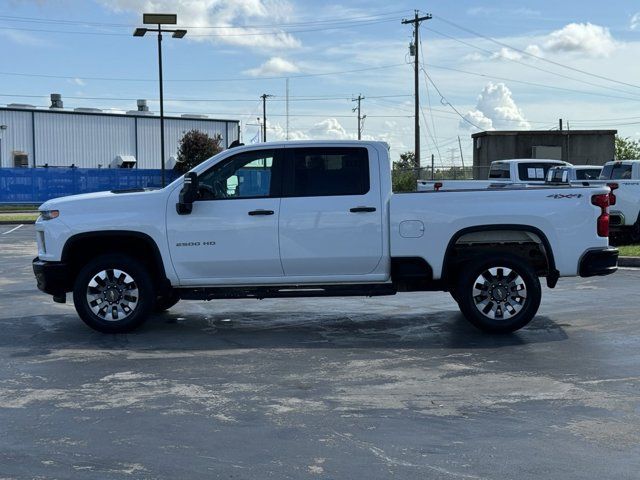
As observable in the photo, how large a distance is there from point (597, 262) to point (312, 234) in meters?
3.13

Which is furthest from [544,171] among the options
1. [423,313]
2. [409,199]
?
[409,199]

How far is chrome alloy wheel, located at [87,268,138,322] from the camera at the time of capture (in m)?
8.55

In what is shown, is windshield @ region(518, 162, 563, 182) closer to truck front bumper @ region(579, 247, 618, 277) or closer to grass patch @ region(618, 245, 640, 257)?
grass patch @ region(618, 245, 640, 257)

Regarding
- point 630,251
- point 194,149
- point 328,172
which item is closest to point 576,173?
point 630,251

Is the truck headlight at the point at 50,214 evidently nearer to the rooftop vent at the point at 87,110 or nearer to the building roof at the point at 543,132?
the building roof at the point at 543,132

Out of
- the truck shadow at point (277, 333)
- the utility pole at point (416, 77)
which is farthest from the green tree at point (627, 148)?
the truck shadow at point (277, 333)

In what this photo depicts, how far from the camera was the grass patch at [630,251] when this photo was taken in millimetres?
15254

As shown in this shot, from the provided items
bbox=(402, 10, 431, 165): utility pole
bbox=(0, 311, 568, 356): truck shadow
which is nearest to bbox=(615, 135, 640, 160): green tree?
bbox=(402, 10, 431, 165): utility pole

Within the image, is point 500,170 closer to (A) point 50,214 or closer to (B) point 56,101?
(A) point 50,214

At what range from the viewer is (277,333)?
8688 mm

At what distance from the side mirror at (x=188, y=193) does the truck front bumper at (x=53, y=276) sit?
149 cm

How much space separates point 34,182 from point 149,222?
142 ft

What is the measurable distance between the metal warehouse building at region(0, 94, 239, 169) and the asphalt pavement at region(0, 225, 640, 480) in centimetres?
5608

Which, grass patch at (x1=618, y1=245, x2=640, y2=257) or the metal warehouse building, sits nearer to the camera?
grass patch at (x1=618, y1=245, x2=640, y2=257)
